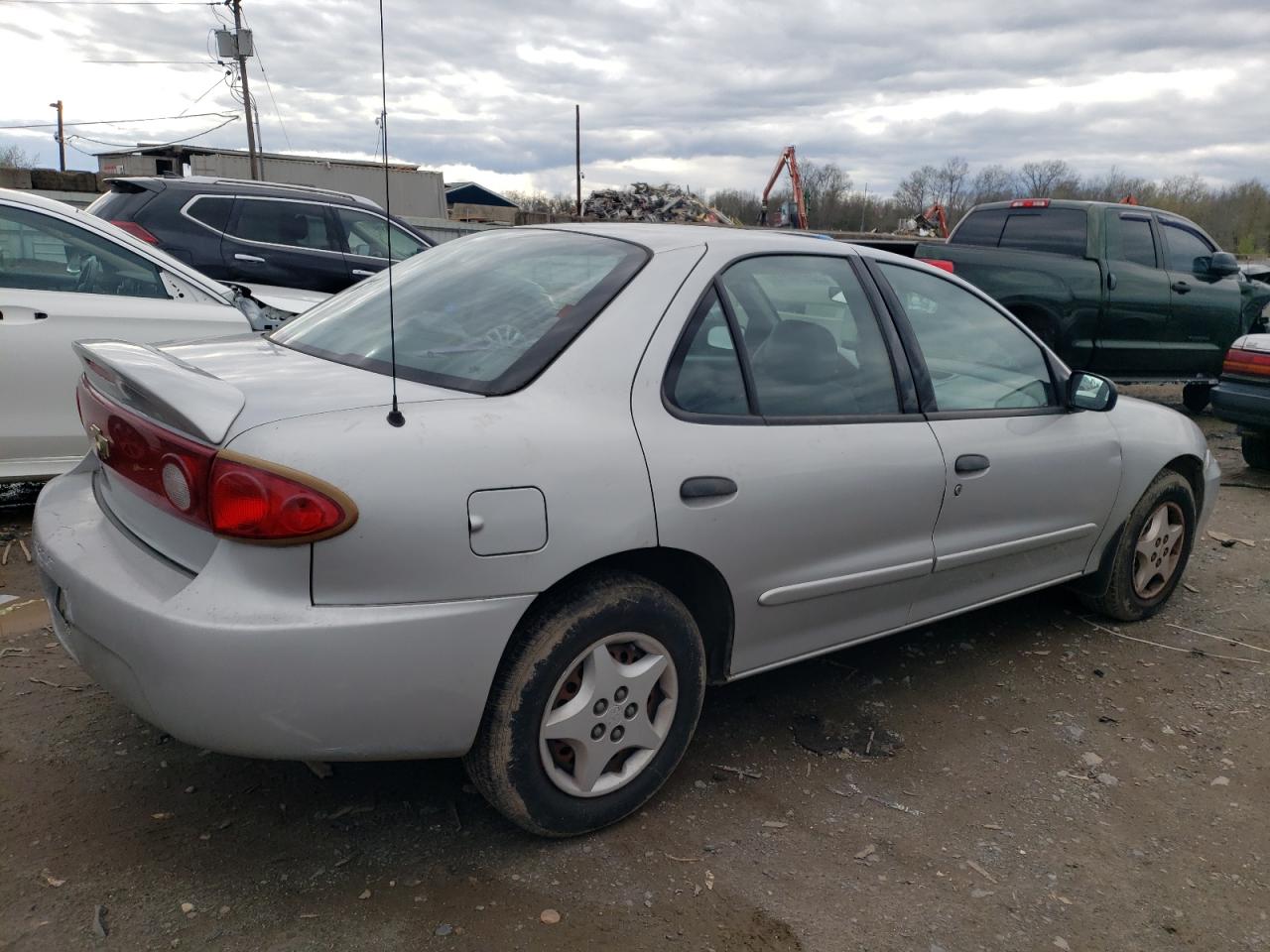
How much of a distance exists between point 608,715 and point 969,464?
1.55 metres

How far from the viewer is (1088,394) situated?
382 centimetres

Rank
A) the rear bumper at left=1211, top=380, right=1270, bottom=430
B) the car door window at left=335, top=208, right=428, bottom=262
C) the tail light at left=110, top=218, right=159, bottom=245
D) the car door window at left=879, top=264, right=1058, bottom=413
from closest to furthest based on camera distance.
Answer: the car door window at left=879, top=264, right=1058, bottom=413 < the rear bumper at left=1211, top=380, right=1270, bottom=430 < the tail light at left=110, top=218, right=159, bottom=245 < the car door window at left=335, top=208, right=428, bottom=262

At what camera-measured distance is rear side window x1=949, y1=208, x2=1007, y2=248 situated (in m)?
9.66

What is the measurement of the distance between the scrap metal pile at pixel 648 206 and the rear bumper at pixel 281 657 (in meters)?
30.1

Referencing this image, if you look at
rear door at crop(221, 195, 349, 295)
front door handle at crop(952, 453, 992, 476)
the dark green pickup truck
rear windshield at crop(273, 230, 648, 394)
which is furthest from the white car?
the dark green pickup truck

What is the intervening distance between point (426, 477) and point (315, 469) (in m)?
0.23

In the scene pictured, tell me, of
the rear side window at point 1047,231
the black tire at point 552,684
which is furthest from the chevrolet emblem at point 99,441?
the rear side window at point 1047,231

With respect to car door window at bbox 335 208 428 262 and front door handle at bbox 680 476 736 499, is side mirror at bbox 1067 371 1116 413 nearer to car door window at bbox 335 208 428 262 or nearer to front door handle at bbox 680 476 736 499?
front door handle at bbox 680 476 736 499

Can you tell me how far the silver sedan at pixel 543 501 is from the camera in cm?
220

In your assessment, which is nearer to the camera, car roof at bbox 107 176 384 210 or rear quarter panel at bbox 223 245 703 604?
rear quarter panel at bbox 223 245 703 604

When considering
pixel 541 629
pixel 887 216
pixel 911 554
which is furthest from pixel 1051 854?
Answer: pixel 887 216

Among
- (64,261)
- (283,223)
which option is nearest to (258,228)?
(283,223)

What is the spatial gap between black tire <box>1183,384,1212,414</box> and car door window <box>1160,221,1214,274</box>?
5.71 feet

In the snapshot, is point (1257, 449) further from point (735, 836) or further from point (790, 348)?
point (735, 836)
